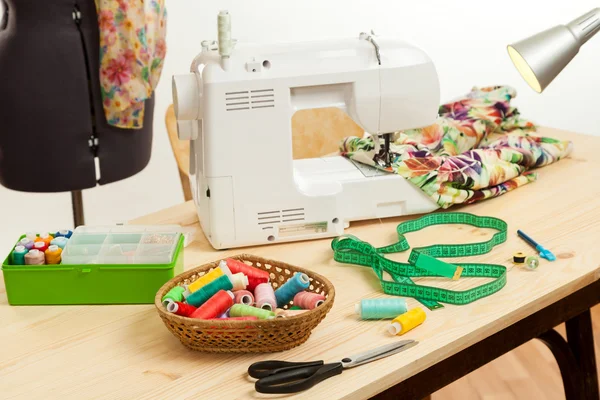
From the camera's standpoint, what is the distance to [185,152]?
2693 millimetres

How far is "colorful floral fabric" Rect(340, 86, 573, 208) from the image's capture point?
1918 millimetres

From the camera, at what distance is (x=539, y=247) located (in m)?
1.68

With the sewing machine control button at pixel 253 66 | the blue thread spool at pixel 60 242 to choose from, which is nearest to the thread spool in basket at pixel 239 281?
the blue thread spool at pixel 60 242

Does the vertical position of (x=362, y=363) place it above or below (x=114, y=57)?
below

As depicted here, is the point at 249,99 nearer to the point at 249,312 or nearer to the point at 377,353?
the point at 249,312

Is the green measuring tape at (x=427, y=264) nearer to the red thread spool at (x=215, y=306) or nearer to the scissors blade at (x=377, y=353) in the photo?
the scissors blade at (x=377, y=353)

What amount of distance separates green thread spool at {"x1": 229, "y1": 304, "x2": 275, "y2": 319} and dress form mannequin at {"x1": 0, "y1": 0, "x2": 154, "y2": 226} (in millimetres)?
1278

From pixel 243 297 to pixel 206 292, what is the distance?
65 millimetres

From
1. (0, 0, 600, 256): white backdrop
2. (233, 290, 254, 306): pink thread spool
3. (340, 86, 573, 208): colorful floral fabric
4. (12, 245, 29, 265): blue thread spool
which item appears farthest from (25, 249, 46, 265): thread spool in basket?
(0, 0, 600, 256): white backdrop

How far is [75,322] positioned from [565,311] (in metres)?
0.95

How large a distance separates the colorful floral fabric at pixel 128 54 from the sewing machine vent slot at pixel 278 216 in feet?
2.83

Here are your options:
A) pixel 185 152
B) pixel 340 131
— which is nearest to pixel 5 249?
pixel 185 152

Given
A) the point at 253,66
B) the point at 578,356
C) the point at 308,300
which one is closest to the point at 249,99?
the point at 253,66

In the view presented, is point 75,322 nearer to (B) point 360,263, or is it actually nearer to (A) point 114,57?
(B) point 360,263
